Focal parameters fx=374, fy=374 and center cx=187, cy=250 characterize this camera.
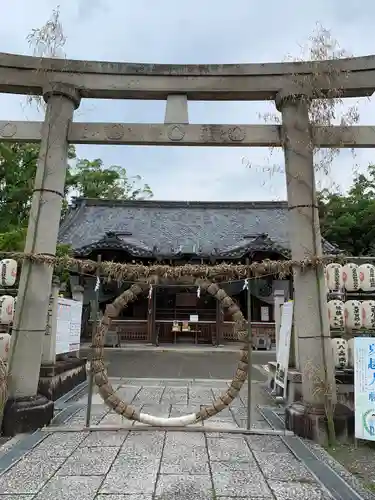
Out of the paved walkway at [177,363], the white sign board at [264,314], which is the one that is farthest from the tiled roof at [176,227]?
the paved walkway at [177,363]

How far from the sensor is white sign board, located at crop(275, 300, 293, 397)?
6.49 meters

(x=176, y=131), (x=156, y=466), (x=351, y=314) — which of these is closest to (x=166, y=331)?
(x=351, y=314)

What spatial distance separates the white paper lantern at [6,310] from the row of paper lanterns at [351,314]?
14.8ft

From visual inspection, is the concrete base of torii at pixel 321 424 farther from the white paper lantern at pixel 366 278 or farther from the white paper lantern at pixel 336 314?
the white paper lantern at pixel 366 278

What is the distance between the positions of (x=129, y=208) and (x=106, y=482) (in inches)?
805

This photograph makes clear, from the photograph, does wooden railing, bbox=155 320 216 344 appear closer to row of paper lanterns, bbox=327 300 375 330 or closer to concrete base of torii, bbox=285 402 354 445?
row of paper lanterns, bbox=327 300 375 330

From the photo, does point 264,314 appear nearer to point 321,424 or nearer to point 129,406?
point 321,424

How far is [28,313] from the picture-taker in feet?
16.0

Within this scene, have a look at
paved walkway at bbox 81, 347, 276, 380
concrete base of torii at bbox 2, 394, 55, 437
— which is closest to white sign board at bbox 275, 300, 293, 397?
paved walkway at bbox 81, 347, 276, 380

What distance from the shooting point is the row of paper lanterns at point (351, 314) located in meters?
5.24

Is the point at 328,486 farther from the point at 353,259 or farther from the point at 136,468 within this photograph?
the point at 353,259

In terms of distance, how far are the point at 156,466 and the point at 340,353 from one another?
289cm

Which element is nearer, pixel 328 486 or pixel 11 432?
pixel 328 486

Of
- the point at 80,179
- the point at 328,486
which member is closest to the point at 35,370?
the point at 328,486
